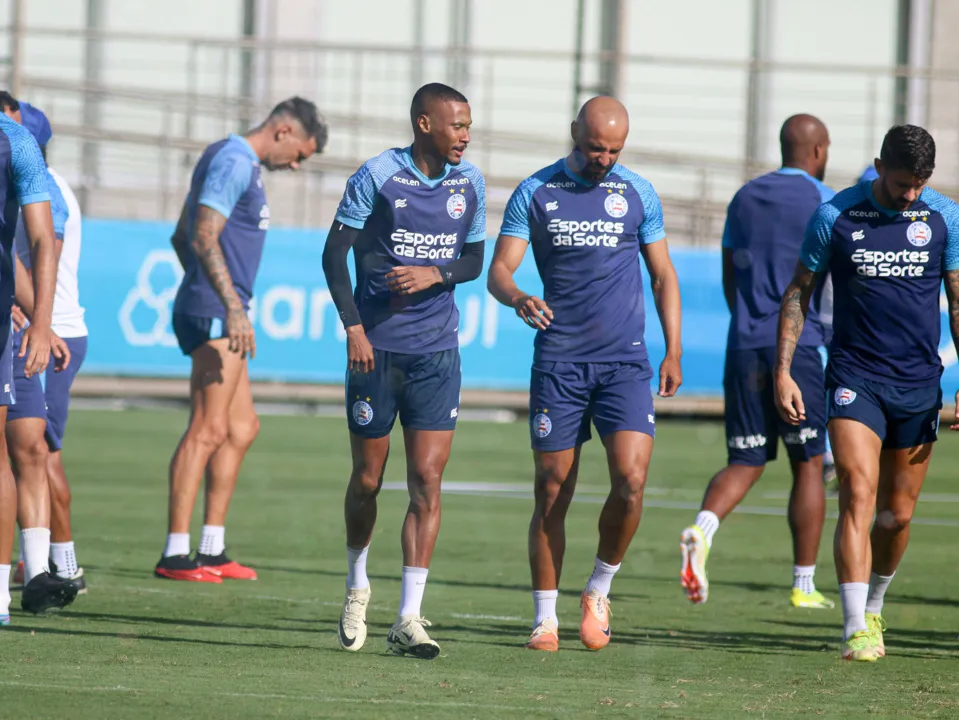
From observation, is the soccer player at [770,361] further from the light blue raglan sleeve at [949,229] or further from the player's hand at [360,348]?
the player's hand at [360,348]

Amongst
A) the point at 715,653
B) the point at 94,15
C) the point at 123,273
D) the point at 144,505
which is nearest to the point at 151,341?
the point at 123,273

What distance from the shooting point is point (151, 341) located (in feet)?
60.2

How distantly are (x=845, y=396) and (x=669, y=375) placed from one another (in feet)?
2.33

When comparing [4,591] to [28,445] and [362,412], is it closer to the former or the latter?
[28,445]

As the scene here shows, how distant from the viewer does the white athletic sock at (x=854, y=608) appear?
22.7 ft

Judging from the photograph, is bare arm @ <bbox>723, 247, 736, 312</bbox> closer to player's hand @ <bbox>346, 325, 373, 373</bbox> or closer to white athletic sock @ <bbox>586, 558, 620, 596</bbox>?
white athletic sock @ <bbox>586, 558, 620, 596</bbox>

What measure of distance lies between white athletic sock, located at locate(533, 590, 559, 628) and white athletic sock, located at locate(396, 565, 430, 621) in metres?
0.51

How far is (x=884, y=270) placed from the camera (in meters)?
7.02

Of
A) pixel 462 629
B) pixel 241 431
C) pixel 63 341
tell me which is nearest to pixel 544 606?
pixel 462 629

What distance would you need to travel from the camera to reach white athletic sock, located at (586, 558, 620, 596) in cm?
721

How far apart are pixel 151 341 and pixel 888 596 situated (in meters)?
11.0

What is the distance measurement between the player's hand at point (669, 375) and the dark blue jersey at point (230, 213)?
264cm

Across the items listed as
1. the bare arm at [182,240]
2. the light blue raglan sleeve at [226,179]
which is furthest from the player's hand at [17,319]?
the bare arm at [182,240]

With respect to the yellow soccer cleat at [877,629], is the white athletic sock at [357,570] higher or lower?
higher
